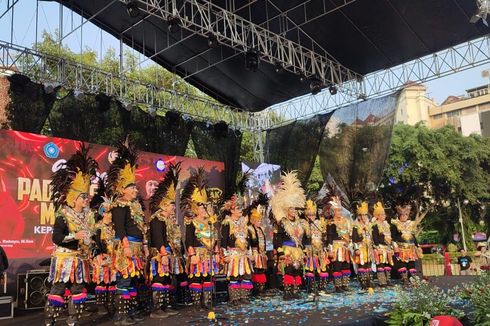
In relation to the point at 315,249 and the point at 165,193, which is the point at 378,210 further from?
the point at 165,193

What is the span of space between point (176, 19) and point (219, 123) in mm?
3980

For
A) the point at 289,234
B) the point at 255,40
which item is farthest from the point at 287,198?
the point at 255,40

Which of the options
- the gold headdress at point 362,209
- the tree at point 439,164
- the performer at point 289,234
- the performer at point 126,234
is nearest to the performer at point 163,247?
the performer at point 126,234

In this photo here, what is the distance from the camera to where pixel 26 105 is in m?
8.27

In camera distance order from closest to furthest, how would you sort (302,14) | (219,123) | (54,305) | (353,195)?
(54,305) < (302,14) < (353,195) < (219,123)

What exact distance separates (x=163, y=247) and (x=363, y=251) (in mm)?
3904

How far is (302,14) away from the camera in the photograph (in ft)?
32.7

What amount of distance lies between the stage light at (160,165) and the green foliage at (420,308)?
6705 millimetres

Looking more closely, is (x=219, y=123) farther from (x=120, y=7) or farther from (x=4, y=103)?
(x=4, y=103)

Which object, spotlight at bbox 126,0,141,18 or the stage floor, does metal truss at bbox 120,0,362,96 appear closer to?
spotlight at bbox 126,0,141,18

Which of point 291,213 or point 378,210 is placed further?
point 378,210

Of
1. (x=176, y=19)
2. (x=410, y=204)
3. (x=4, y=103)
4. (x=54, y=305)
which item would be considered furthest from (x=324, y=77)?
(x=54, y=305)

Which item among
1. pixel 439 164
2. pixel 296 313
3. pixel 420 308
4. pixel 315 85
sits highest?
pixel 315 85

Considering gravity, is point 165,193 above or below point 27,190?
below
